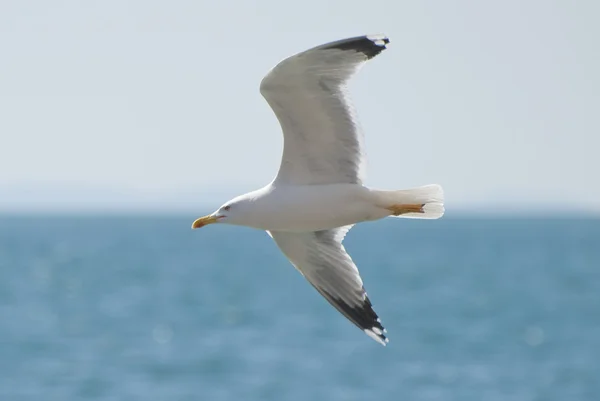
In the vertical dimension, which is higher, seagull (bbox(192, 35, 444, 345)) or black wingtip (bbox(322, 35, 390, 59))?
black wingtip (bbox(322, 35, 390, 59))

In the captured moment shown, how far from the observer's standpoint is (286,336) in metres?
32.8

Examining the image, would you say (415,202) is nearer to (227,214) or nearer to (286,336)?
(227,214)

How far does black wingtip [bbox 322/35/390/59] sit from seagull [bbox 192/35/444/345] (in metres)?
0.06

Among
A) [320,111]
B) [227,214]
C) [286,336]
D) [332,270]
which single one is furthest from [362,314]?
[286,336]

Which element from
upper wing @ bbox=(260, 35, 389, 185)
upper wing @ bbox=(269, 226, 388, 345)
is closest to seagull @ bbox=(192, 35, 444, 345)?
upper wing @ bbox=(260, 35, 389, 185)

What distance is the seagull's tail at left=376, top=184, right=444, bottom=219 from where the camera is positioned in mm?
8891

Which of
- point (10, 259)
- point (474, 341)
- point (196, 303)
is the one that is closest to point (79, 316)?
point (196, 303)

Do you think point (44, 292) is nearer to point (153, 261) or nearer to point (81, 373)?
point (153, 261)

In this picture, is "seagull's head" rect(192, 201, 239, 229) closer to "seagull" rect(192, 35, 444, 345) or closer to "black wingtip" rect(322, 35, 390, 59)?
"seagull" rect(192, 35, 444, 345)

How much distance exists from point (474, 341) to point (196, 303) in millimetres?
13899

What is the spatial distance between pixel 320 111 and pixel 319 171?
1.72ft

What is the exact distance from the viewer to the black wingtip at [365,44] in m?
8.34

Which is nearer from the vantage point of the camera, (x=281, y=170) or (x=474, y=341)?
(x=281, y=170)

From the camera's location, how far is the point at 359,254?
266 ft
